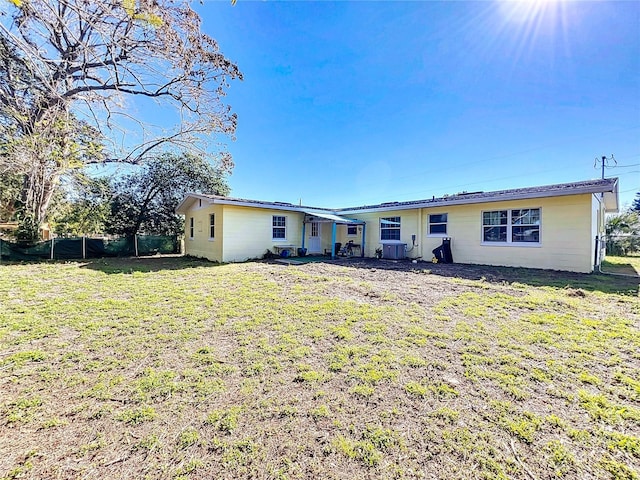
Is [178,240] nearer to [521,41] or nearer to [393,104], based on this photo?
[393,104]

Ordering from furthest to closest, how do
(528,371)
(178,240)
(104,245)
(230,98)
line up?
1. (178,240)
2. (104,245)
3. (230,98)
4. (528,371)

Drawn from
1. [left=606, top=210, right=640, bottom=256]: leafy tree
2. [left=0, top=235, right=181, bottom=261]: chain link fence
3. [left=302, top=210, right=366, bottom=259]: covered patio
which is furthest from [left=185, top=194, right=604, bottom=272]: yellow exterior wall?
[left=606, top=210, right=640, bottom=256]: leafy tree

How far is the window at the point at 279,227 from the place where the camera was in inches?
530

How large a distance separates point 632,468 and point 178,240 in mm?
19305

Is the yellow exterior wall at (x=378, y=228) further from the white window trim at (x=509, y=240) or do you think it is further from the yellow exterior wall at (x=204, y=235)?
the yellow exterior wall at (x=204, y=235)

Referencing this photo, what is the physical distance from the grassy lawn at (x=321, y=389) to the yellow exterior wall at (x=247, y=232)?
669cm

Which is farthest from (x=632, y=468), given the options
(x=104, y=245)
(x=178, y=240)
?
(x=178, y=240)

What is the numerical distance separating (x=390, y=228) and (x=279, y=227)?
18.6ft

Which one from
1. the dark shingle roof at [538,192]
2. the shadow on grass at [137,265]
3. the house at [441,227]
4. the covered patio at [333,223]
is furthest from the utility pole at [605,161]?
the shadow on grass at [137,265]

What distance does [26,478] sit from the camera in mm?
1596

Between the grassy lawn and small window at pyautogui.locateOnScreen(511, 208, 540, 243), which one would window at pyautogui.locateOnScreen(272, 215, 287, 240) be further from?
small window at pyautogui.locateOnScreen(511, 208, 540, 243)

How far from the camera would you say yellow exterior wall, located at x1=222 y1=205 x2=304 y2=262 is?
11.7m

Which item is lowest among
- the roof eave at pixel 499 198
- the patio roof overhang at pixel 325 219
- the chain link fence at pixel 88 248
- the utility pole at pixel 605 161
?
the chain link fence at pixel 88 248

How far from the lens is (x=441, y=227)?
11.7 meters
